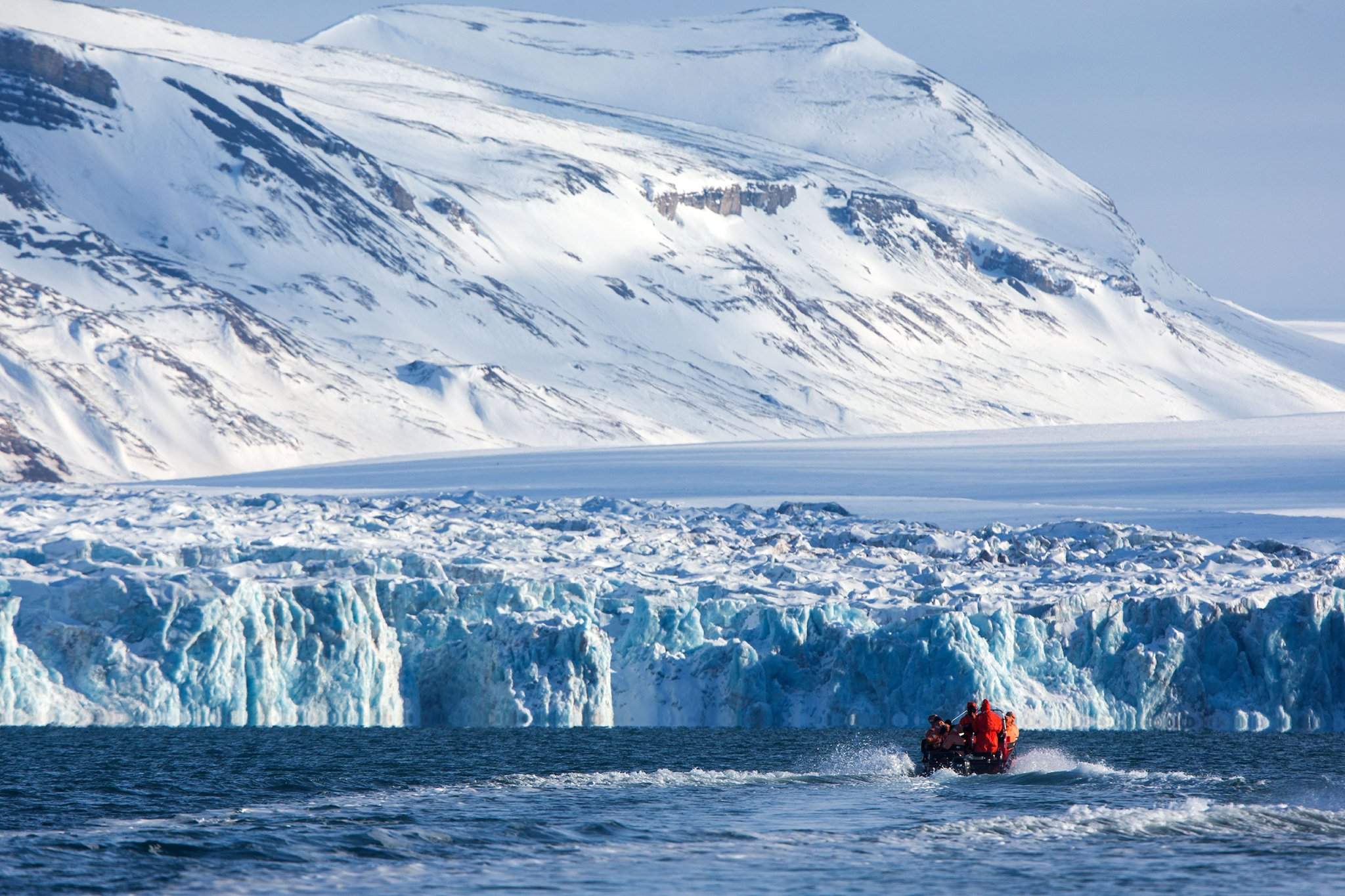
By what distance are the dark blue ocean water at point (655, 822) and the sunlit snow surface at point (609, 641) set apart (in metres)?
2.45

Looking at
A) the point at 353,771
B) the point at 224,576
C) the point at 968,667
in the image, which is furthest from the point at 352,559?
the point at 968,667

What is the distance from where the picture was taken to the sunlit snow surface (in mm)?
47625

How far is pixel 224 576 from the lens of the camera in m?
50.6

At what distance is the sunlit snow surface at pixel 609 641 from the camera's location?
47.6m

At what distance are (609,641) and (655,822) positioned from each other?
20021 millimetres

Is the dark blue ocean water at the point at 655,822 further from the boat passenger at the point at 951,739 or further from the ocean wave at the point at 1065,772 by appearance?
the boat passenger at the point at 951,739

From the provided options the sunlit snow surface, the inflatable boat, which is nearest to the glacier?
the sunlit snow surface

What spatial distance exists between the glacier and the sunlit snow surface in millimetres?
64

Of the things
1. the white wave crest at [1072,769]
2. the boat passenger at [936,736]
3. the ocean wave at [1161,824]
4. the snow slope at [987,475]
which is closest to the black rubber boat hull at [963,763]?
the boat passenger at [936,736]

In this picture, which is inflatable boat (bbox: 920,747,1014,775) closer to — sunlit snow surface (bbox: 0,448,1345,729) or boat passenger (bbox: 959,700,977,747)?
boat passenger (bbox: 959,700,977,747)

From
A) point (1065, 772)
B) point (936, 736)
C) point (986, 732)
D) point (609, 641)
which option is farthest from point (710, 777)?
point (609, 641)

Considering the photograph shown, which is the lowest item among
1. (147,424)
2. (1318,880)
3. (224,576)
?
(1318,880)

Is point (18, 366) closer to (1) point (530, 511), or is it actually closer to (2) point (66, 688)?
(1) point (530, 511)

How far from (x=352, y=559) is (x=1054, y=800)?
25.3 m
